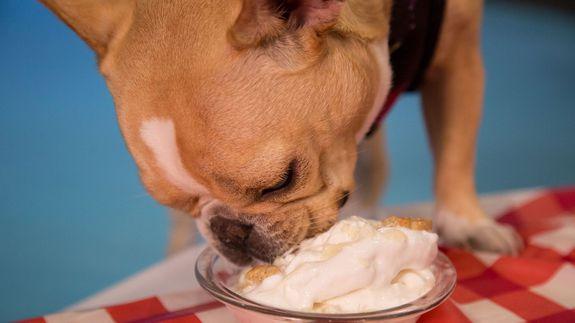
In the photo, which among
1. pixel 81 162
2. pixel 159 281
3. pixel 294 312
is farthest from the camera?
pixel 81 162

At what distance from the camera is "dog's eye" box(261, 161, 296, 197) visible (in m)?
0.84

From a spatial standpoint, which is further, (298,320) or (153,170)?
(153,170)

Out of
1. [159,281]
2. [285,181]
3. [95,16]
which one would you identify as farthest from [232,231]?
[159,281]

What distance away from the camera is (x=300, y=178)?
86 centimetres

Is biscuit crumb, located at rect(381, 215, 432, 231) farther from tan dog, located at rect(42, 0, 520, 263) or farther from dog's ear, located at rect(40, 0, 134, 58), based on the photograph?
dog's ear, located at rect(40, 0, 134, 58)

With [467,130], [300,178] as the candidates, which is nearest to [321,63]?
[300,178]

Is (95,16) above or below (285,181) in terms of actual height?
above

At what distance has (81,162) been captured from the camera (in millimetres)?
2357

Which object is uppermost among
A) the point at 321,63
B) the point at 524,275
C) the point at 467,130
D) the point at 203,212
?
the point at 321,63

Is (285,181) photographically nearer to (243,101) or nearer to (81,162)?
(243,101)

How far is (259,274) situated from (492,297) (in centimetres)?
36

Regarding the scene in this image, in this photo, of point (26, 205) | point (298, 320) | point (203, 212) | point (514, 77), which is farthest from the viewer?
point (514, 77)

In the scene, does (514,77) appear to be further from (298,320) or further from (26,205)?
(298,320)

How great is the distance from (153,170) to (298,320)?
29 centimetres
